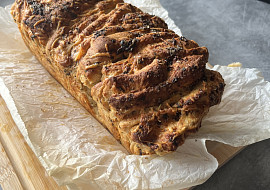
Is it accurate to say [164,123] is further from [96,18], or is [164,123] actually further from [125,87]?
[96,18]

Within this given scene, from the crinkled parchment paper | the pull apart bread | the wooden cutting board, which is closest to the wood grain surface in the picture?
the wooden cutting board

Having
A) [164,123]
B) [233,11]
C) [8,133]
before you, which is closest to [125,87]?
[164,123]

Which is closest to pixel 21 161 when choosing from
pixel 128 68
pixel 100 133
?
pixel 100 133

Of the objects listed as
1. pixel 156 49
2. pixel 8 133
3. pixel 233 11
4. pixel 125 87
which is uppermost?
pixel 156 49

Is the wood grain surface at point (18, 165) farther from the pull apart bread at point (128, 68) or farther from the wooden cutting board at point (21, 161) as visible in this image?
the pull apart bread at point (128, 68)

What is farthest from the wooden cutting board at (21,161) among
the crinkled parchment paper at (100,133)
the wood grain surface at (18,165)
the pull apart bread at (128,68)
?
the pull apart bread at (128,68)

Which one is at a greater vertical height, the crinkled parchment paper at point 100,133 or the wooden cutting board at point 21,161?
the crinkled parchment paper at point 100,133
